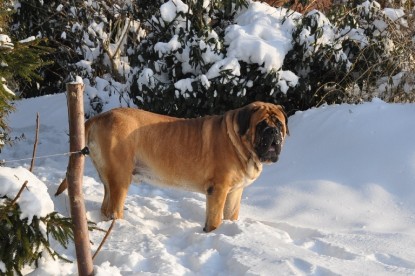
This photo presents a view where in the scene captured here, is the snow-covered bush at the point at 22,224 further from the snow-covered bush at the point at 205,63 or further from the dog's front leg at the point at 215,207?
the snow-covered bush at the point at 205,63

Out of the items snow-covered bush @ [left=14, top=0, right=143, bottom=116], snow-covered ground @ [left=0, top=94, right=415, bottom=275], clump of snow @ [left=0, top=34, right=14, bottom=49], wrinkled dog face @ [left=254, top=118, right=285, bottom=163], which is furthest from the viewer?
snow-covered bush @ [left=14, top=0, right=143, bottom=116]

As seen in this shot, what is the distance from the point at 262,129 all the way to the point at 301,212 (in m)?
1.31

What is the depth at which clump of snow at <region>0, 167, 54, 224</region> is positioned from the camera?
3.38 meters

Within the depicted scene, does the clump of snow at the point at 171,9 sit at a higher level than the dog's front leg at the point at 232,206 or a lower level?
higher

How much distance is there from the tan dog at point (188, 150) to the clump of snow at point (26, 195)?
168 cm

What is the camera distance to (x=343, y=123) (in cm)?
756

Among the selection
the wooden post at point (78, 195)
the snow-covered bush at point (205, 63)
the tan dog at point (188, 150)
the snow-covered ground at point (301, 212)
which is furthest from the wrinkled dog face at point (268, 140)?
the snow-covered bush at point (205, 63)

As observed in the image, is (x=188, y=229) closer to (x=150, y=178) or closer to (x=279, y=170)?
(x=150, y=178)

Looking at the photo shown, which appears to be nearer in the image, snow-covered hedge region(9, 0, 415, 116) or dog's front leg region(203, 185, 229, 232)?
dog's front leg region(203, 185, 229, 232)

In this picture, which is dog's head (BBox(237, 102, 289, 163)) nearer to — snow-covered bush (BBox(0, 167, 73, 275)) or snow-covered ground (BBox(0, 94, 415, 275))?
snow-covered ground (BBox(0, 94, 415, 275))

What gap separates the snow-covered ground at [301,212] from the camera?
13.7 feet

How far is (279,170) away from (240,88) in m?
1.42

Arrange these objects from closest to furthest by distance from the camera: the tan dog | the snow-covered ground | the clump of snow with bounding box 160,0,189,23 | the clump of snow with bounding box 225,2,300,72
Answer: the snow-covered ground, the tan dog, the clump of snow with bounding box 225,2,300,72, the clump of snow with bounding box 160,0,189,23

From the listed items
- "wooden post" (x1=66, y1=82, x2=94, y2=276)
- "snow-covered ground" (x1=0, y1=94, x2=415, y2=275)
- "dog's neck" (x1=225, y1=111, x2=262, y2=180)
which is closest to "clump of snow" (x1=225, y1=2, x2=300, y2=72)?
"snow-covered ground" (x1=0, y1=94, x2=415, y2=275)
